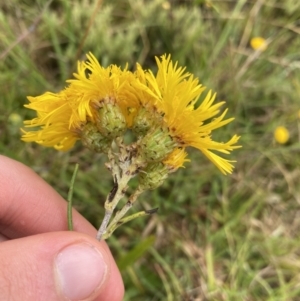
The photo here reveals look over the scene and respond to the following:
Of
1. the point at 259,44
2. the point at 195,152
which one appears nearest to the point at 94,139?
the point at 195,152

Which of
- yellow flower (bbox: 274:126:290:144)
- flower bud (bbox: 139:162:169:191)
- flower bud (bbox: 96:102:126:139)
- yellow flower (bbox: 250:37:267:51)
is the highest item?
yellow flower (bbox: 250:37:267:51)

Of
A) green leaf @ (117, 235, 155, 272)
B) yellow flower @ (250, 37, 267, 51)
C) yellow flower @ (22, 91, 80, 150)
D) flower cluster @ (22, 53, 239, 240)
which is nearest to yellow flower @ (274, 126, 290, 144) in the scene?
yellow flower @ (250, 37, 267, 51)

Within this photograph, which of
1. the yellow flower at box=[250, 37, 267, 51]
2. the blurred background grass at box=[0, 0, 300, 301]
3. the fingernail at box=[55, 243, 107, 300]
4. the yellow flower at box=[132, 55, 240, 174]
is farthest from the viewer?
the yellow flower at box=[250, 37, 267, 51]

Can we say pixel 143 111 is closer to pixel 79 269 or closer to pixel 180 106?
pixel 180 106

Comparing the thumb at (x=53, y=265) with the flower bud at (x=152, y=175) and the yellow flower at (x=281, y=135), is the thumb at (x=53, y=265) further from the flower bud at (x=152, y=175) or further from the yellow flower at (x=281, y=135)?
the yellow flower at (x=281, y=135)

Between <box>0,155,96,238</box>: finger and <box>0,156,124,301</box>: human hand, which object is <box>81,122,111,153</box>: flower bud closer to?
<box>0,156,124,301</box>: human hand

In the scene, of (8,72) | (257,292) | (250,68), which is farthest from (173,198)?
(8,72)
